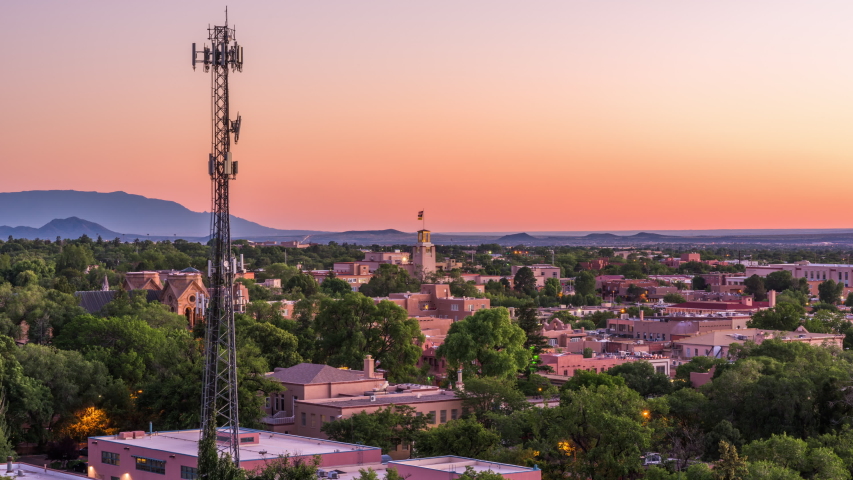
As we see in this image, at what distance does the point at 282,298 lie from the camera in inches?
5079

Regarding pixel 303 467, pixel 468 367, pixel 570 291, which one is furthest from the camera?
pixel 570 291

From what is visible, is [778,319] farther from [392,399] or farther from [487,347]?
[392,399]

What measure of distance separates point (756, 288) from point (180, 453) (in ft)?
456

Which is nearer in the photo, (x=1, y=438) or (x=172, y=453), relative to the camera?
(x=172, y=453)

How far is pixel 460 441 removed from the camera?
47.9 m

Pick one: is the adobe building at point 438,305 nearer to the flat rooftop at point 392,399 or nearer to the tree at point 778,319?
the tree at point 778,319

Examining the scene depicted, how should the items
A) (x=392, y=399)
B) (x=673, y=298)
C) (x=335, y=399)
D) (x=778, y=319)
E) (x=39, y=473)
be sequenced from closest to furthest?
(x=39, y=473), (x=392, y=399), (x=335, y=399), (x=778, y=319), (x=673, y=298)

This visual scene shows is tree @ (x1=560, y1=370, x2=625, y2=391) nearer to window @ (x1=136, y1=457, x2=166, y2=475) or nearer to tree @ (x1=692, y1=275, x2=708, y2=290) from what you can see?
window @ (x1=136, y1=457, x2=166, y2=475)

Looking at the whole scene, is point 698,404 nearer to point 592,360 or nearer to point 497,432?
point 497,432

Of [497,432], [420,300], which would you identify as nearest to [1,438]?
[497,432]

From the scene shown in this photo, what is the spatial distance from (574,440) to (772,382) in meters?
14.8

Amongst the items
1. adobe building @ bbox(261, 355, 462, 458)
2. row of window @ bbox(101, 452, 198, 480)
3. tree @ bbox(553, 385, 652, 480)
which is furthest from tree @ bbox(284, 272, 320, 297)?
tree @ bbox(553, 385, 652, 480)

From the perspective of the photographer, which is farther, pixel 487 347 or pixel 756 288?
pixel 756 288

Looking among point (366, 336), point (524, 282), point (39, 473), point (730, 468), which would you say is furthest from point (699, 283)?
point (39, 473)
